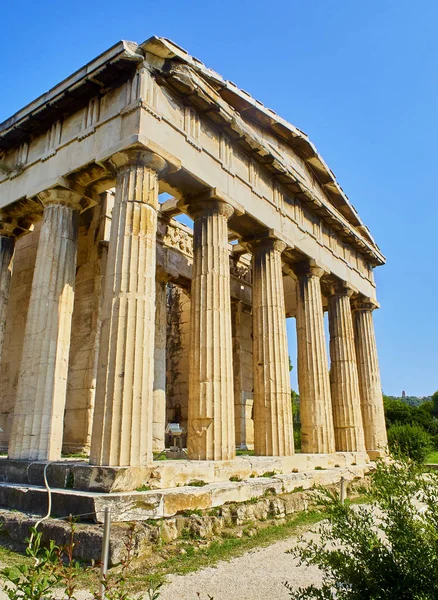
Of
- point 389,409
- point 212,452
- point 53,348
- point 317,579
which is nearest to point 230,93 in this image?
point 53,348

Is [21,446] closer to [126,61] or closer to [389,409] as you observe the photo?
[126,61]

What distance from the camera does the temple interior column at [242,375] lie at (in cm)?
1914

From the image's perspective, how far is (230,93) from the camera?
1282cm

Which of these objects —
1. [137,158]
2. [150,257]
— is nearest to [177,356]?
[150,257]

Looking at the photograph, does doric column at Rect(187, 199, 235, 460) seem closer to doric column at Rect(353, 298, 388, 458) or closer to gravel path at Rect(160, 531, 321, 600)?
gravel path at Rect(160, 531, 321, 600)

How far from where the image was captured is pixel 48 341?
35.5ft

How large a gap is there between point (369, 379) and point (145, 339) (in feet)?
44.2

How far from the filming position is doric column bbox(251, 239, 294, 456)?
A: 1308 cm

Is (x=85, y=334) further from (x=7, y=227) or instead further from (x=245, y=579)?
(x=245, y=579)

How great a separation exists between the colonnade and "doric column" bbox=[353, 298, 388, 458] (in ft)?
16.0

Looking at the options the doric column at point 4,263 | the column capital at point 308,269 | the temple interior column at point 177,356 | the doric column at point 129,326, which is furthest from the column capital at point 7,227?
the column capital at point 308,269

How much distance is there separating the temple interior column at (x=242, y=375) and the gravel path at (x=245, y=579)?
11.2 m

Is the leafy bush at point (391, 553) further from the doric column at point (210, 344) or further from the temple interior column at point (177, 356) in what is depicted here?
the temple interior column at point (177, 356)

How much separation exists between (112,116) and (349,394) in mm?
12528
